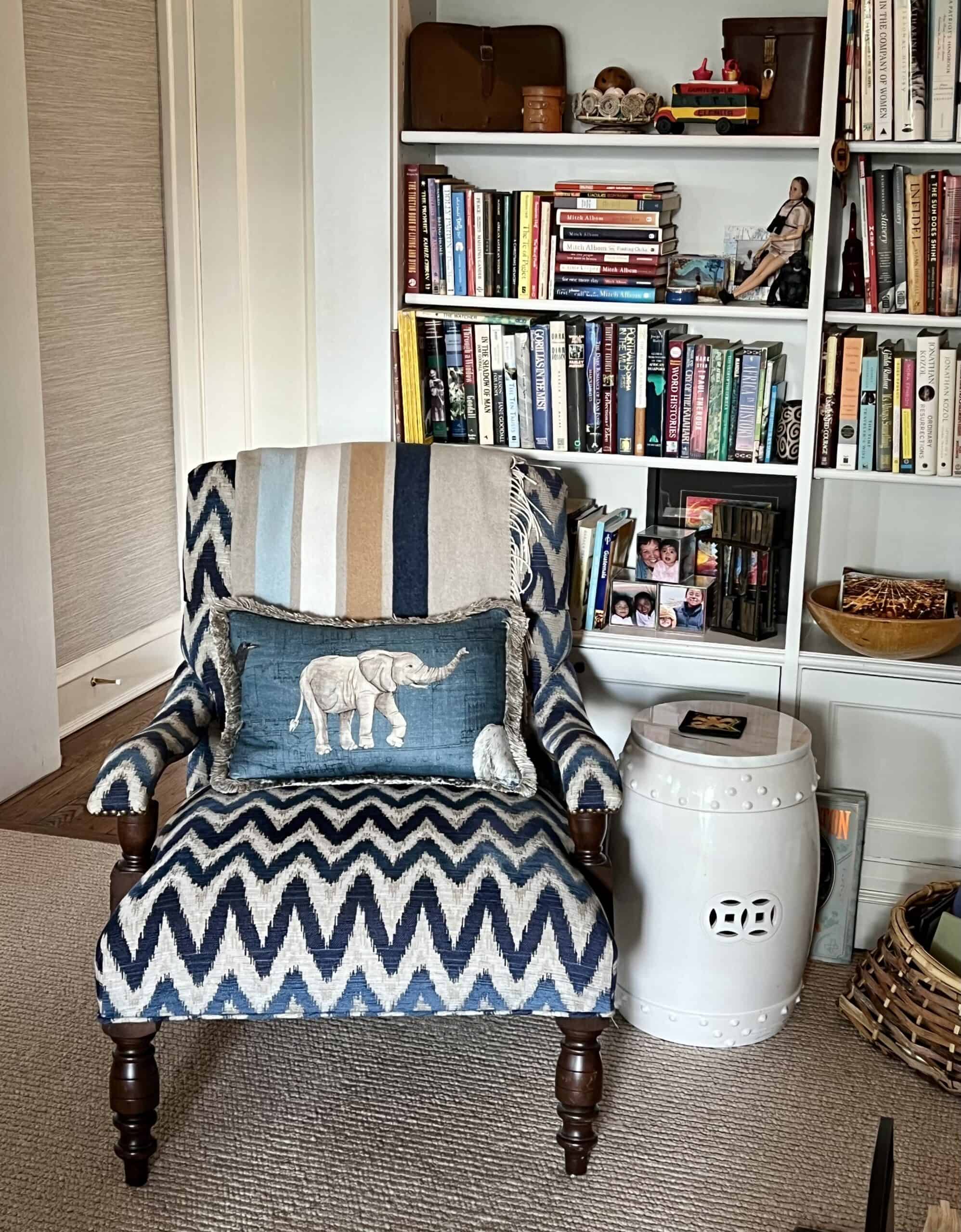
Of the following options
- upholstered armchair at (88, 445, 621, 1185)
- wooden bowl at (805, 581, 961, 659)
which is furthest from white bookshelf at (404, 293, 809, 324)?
upholstered armchair at (88, 445, 621, 1185)

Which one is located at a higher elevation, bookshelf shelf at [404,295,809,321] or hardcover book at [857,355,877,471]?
bookshelf shelf at [404,295,809,321]

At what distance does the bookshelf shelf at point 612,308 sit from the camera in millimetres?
2359

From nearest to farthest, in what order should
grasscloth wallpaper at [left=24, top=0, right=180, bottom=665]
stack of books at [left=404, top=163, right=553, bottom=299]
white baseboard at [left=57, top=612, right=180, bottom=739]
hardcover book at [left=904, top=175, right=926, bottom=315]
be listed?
hardcover book at [left=904, top=175, right=926, bottom=315] → stack of books at [left=404, top=163, right=553, bottom=299] → grasscloth wallpaper at [left=24, top=0, right=180, bottom=665] → white baseboard at [left=57, top=612, right=180, bottom=739]

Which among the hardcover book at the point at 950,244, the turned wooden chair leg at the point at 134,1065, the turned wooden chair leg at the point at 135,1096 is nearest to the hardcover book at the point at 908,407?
the hardcover book at the point at 950,244

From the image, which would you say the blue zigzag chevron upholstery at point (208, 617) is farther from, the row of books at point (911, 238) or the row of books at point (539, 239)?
the row of books at point (911, 238)

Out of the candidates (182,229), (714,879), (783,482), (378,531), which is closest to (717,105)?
(783,482)

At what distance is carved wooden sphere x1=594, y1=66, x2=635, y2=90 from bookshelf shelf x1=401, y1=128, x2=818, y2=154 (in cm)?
9

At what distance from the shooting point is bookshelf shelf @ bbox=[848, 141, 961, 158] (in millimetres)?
2217

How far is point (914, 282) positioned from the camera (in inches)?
90.2

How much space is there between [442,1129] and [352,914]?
43 cm

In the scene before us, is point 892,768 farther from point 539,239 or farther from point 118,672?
point 118,672

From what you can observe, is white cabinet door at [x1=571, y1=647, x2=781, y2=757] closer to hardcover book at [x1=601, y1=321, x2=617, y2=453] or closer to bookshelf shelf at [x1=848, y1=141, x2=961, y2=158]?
hardcover book at [x1=601, y1=321, x2=617, y2=453]

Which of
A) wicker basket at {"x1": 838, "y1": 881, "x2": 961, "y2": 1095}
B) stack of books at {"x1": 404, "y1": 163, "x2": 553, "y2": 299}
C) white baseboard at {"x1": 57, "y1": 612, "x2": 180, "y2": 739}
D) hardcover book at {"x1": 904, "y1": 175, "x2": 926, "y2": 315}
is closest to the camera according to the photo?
wicker basket at {"x1": 838, "y1": 881, "x2": 961, "y2": 1095}

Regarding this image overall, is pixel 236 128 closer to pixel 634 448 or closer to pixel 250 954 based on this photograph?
pixel 634 448
